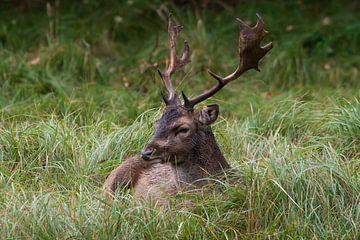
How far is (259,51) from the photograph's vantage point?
6684 mm

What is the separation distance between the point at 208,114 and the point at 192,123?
0.13m

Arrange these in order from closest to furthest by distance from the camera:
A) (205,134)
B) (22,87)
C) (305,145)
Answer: (205,134) → (305,145) → (22,87)

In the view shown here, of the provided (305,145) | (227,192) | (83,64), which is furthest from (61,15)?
(227,192)

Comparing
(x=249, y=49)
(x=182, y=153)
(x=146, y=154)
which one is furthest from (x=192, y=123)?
(x=249, y=49)

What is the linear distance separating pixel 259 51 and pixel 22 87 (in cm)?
316

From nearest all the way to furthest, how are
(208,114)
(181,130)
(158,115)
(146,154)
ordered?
1. (146,154)
2. (181,130)
3. (208,114)
4. (158,115)

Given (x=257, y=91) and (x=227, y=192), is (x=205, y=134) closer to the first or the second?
(x=227, y=192)

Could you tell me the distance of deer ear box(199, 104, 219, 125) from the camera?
659 centimetres

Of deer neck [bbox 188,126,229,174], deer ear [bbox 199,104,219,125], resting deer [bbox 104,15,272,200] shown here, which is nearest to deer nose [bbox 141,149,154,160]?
resting deer [bbox 104,15,272,200]

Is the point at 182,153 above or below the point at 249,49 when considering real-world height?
below

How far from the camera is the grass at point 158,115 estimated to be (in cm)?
590

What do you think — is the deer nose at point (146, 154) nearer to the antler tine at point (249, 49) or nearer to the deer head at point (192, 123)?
the deer head at point (192, 123)

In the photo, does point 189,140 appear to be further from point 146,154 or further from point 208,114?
point 146,154

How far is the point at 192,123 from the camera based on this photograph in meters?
6.55
